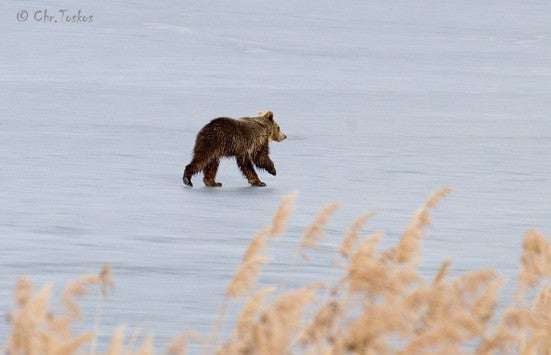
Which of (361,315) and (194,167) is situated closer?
(361,315)

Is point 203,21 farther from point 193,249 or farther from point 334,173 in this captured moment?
point 193,249

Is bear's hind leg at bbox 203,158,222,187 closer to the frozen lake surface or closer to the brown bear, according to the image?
the brown bear

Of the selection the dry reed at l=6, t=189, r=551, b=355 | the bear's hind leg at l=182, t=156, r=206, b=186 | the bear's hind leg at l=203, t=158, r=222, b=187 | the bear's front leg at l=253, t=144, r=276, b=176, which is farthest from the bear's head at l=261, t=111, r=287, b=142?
the dry reed at l=6, t=189, r=551, b=355

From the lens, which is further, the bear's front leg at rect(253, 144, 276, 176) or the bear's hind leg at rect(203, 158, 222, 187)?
the bear's front leg at rect(253, 144, 276, 176)

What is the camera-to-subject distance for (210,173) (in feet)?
43.6

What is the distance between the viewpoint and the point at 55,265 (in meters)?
9.23

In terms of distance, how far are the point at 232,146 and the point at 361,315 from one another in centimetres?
893

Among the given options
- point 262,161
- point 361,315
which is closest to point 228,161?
point 262,161

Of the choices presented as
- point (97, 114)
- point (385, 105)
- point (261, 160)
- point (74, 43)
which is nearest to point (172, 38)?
point (74, 43)

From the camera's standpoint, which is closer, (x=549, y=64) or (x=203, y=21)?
Answer: (x=549, y=64)

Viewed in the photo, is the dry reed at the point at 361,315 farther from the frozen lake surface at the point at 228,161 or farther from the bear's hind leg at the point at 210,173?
the bear's hind leg at the point at 210,173

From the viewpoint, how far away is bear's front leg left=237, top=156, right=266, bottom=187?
44.0 feet

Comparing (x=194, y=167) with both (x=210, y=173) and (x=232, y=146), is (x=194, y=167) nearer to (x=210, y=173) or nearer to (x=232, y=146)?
(x=210, y=173)

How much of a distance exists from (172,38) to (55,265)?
33200 mm
